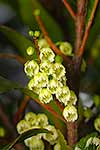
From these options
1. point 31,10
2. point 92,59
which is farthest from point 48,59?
point 92,59

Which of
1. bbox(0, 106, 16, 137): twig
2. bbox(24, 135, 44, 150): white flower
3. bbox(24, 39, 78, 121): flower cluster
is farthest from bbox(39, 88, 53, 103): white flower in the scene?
bbox(0, 106, 16, 137): twig

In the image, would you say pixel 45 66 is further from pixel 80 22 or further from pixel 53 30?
pixel 53 30

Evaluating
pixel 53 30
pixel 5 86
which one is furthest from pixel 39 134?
pixel 53 30

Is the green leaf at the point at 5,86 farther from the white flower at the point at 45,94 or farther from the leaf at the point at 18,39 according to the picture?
the leaf at the point at 18,39

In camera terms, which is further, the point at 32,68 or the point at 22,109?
the point at 22,109

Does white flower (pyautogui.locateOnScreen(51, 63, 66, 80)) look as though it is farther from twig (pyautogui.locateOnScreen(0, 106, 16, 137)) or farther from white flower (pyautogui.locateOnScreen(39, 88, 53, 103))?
twig (pyautogui.locateOnScreen(0, 106, 16, 137))

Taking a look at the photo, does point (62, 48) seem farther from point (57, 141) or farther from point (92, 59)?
point (92, 59)

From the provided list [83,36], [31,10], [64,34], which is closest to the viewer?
[83,36]
